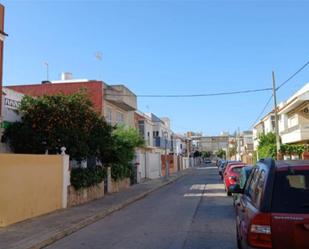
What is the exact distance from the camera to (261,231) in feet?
17.1

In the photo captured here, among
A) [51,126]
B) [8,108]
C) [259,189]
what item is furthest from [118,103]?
[259,189]

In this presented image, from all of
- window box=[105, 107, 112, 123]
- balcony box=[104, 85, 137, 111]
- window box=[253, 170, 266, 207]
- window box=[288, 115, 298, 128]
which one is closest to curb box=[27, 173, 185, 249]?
window box=[253, 170, 266, 207]

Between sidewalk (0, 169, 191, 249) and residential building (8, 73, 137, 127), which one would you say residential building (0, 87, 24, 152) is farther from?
residential building (8, 73, 137, 127)

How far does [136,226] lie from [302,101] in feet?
99.5

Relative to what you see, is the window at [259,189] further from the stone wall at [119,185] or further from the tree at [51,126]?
the stone wall at [119,185]

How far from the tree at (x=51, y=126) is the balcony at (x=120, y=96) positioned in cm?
1404

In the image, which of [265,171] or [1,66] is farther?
[1,66]

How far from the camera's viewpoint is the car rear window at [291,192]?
521 cm

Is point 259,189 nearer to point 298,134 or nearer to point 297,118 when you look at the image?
point 298,134

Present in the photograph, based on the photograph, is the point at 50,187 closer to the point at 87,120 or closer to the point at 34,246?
the point at 87,120

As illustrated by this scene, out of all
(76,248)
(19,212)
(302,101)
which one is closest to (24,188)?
(19,212)

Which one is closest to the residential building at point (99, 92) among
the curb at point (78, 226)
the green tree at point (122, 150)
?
the green tree at point (122, 150)

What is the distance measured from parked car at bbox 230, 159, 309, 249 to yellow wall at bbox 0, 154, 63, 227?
897 cm

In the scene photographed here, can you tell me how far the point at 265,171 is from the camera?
5812 mm
